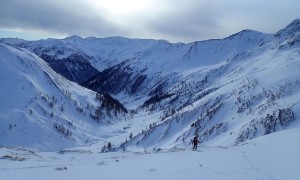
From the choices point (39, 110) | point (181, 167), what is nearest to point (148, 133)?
point (39, 110)

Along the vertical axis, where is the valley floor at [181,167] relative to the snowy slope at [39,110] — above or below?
below

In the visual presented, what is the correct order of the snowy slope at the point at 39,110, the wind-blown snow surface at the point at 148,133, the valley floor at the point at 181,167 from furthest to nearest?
the snowy slope at the point at 39,110 → the wind-blown snow surface at the point at 148,133 → the valley floor at the point at 181,167

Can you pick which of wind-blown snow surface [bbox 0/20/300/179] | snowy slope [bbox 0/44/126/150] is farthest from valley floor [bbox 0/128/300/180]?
snowy slope [bbox 0/44/126/150]

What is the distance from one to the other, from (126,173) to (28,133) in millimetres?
77074

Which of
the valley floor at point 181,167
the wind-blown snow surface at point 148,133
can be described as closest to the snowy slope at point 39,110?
the wind-blown snow surface at point 148,133

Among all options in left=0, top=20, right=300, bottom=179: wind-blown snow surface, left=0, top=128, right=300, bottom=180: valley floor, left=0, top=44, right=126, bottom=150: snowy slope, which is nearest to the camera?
left=0, top=128, right=300, bottom=180: valley floor

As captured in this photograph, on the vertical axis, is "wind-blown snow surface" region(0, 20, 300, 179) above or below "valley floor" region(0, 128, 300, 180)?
above

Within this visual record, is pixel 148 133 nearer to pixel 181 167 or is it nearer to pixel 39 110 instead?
pixel 39 110

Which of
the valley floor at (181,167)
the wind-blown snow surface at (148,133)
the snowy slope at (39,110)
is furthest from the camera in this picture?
the snowy slope at (39,110)

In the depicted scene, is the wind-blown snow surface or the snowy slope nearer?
the wind-blown snow surface

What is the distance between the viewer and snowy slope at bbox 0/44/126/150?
98.1 m

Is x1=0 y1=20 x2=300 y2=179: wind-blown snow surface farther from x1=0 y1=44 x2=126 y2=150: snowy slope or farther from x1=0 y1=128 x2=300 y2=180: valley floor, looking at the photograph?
x1=0 y1=44 x2=126 y2=150: snowy slope

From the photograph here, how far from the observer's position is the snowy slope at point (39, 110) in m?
98.1

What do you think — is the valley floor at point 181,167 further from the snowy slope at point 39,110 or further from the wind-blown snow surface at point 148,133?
the snowy slope at point 39,110
